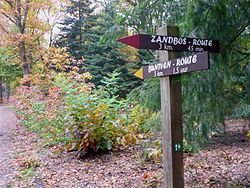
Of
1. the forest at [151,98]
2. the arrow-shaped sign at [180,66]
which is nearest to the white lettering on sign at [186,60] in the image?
the arrow-shaped sign at [180,66]

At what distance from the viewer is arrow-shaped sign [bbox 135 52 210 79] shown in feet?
9.07

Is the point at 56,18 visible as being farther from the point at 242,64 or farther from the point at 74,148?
the point at 242,64

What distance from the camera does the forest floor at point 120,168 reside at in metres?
4.55

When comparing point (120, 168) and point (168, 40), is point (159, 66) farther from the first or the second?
point (120, 168)

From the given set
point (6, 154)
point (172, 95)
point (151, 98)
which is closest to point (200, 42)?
point (172, 95)

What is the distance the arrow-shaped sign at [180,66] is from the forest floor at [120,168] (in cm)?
187

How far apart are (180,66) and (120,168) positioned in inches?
116

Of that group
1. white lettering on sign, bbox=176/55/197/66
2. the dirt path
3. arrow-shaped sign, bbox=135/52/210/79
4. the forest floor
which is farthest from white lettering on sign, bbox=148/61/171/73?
the dirt path

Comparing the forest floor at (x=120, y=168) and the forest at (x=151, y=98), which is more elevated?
the forest at (x=151, y=98)

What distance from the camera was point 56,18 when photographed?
20484mm

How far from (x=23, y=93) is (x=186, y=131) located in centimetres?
852

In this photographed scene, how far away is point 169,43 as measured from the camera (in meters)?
3.08

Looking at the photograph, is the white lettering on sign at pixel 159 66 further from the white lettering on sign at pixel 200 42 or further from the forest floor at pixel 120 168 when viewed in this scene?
the forest floor at pixel 120 168

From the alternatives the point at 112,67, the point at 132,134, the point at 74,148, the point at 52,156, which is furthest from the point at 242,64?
the point at 112,67
